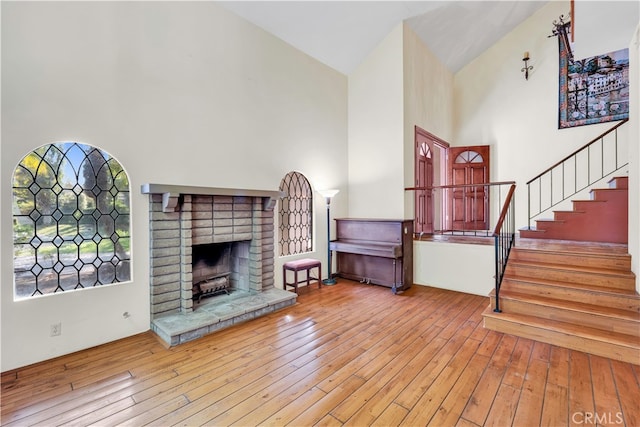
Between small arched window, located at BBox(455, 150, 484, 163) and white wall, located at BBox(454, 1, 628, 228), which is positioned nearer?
white wall, located at BBox(454, 1, 628, 228)

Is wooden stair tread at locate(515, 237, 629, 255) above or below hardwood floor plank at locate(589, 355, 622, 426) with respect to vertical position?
above

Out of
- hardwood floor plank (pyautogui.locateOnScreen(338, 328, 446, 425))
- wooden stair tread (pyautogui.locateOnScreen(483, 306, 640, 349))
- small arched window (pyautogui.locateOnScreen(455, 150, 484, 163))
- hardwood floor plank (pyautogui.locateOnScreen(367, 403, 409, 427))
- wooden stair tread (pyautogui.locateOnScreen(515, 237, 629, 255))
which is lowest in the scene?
hardwood floor plank (pyautogui.locateOnScreen(367, 403, 409, 427))

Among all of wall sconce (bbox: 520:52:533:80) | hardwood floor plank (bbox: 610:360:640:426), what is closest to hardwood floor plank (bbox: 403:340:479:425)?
hardwood floor plank (bbox: 610:360:640:426)

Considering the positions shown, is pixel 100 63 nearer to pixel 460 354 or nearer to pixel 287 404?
pixel 287 404

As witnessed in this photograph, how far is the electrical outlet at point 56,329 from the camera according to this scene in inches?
101

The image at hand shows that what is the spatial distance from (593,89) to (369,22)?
4264 millimetres

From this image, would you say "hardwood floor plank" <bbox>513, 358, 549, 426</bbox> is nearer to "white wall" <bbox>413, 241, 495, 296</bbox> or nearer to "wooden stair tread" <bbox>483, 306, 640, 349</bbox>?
"wooden stair tread" <bbox>483, 306, 640, 349</bbox>

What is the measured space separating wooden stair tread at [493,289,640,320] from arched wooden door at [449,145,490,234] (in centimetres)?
320

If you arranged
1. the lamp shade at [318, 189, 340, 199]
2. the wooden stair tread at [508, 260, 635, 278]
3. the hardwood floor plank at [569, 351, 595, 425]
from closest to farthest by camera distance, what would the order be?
the hardwood floor plank at [569, 351, 595, 425] → the wooden stair tread at [508, 260, 635, 278] → the lamp shade at [318, 189, 340, 199]

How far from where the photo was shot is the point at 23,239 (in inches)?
96.8

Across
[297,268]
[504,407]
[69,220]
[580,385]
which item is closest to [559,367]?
[580,385]

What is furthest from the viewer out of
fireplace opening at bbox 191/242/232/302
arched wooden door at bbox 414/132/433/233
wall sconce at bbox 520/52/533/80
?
wall sconce at bbox 520/52/533/80

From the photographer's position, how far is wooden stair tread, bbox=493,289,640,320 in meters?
2.71

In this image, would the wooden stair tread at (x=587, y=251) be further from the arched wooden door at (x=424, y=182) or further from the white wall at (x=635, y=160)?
the arched wooden door at (x=424, y=182)
